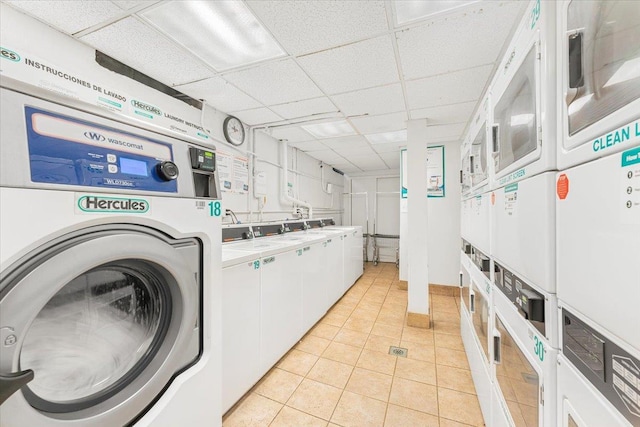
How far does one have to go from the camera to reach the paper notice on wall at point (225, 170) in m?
2.58

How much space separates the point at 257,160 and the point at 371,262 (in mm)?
4135

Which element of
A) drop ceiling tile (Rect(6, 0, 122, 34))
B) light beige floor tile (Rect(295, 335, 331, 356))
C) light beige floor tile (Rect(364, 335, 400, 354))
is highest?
drop ceiling tile (Rect(6, 0, 122, 34))

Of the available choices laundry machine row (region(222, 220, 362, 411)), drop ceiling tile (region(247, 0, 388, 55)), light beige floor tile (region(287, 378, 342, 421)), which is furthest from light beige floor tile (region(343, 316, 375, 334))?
drop ceiling tile (region(247, 0, 388, 55))

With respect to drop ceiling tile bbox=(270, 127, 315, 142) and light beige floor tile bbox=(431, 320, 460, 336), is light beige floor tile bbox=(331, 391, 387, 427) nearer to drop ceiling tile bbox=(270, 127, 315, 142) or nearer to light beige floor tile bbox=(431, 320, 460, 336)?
light beige floor tile bbox=(431, 320, 460, 336)

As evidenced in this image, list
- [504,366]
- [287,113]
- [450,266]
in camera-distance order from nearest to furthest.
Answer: [504,366] < [287,113] < [450,266]

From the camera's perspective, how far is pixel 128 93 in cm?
181

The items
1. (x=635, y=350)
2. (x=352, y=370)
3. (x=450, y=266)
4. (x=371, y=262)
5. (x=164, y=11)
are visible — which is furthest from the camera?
(x=371, y=262)

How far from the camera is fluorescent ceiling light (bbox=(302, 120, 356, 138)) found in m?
3.06

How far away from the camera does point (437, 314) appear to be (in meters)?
3.10

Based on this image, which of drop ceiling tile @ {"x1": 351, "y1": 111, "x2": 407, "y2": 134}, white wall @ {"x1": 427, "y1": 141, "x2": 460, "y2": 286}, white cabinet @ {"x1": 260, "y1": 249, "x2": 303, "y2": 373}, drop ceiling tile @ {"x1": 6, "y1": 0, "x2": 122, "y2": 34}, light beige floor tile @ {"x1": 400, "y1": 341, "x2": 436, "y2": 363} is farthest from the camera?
white wall @ {"x1": 427, "y1": 141, "x2": 460, "y2": 286}

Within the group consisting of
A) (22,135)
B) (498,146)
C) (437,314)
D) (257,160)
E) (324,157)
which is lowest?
(437,314)

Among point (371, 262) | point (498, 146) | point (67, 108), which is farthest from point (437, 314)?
point (67, 108)

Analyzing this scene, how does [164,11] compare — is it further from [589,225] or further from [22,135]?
[589,225]

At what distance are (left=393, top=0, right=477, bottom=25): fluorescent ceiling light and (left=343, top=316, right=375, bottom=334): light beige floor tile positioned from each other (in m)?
2.76
